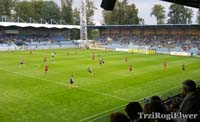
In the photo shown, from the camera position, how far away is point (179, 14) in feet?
340

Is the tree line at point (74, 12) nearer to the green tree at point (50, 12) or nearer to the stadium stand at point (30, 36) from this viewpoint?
the green tree at point (50, 12)

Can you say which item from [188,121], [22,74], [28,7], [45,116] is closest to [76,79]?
[22,74]

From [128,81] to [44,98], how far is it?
30.7 feet

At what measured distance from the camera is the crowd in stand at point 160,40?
2444 inches

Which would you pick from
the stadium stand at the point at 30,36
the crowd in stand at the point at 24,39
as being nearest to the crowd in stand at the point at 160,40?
the stadium stand at the point at 30,36

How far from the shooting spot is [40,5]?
99000 millimetres

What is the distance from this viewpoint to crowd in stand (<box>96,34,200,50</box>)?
62069 millimetres

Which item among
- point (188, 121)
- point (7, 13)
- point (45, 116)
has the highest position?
point (7, 13)

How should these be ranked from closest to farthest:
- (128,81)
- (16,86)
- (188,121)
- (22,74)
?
(188,121) → (16,86) → (128,81) → (22,74)

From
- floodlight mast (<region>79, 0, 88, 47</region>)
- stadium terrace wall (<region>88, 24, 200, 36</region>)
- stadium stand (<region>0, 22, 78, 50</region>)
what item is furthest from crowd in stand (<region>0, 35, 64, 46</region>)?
stadium terrace wall (<region>88, 24, 200, 36</region>)

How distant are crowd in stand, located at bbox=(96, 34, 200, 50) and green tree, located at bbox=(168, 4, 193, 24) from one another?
36.1 metres

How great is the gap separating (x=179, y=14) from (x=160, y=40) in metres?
40.2

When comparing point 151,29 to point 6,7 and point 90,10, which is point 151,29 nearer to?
point 90,10

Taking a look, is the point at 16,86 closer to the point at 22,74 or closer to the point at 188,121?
the point at 22,74
